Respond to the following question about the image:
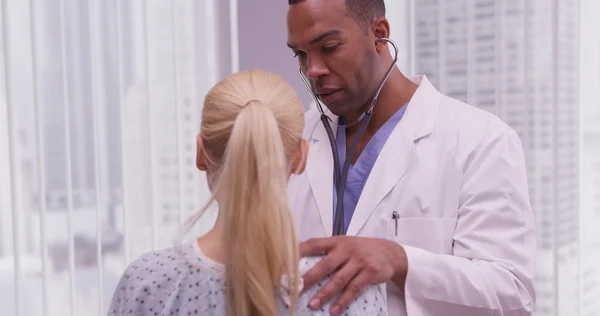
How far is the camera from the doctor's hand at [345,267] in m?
0.91

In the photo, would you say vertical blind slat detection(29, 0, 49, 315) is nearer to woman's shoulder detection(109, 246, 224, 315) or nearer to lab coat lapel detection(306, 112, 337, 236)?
lab coat lapel detection(306, 112, 337, 236)

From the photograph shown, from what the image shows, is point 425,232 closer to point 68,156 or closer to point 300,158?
point 300,158

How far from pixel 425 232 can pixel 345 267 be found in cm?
38

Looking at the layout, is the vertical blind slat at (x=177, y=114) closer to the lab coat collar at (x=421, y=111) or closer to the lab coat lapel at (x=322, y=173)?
the lab coat lapel at (x=322, y=173)

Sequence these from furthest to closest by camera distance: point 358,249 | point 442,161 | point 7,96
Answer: point 7,96, point 442,161, point 358,249

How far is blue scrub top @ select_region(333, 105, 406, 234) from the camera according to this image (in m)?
1.35

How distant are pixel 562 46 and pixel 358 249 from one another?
4.11 ft

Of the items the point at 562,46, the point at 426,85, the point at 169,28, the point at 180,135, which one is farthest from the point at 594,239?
the point at 169,28

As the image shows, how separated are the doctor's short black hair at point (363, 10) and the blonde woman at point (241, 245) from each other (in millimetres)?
512

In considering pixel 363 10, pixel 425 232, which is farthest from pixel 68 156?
pixel 425 232

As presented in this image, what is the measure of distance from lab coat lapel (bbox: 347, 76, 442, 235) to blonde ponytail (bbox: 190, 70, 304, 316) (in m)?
0.43

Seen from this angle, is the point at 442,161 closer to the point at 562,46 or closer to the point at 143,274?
the point at 143,274

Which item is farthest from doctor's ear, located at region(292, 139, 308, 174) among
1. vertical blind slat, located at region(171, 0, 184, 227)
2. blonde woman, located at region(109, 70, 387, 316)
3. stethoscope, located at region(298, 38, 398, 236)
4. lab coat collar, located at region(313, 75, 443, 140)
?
vertical blind slat, located at region(171, 0, 184, 227)

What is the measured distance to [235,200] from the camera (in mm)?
876
